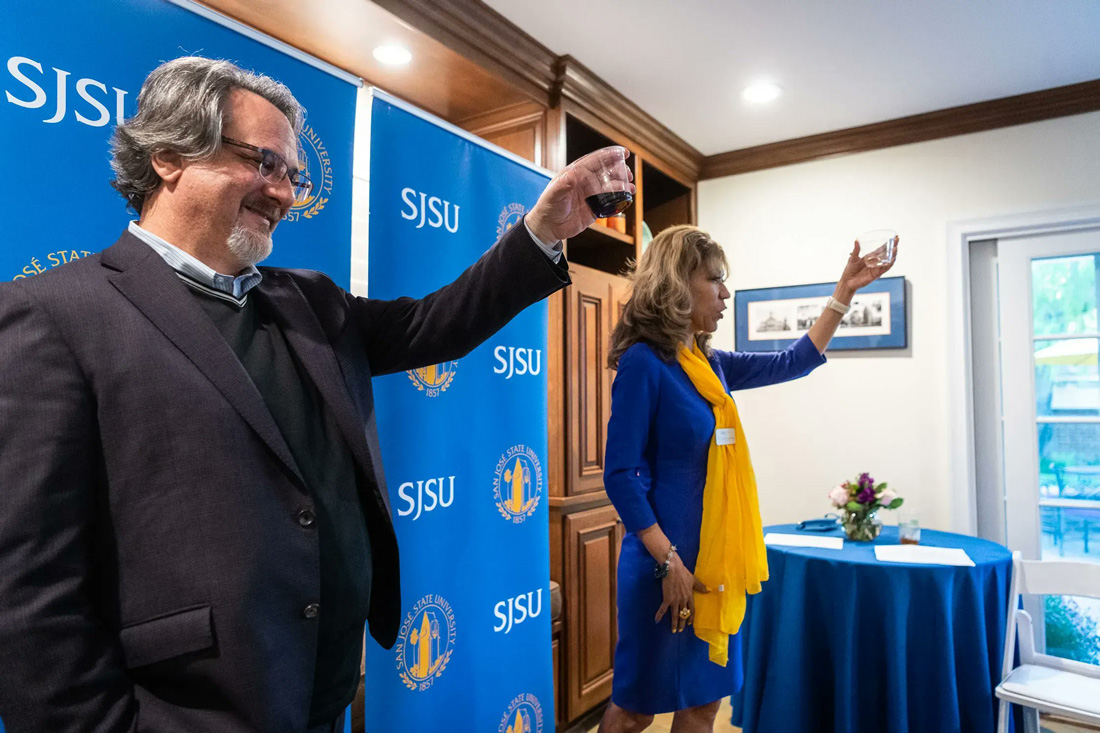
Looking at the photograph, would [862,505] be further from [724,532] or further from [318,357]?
[318,357]

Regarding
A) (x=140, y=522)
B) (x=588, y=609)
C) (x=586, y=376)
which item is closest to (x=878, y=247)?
(x=586, y=376)

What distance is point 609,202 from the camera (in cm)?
99

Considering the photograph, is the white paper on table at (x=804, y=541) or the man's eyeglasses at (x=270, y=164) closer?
the man's eyeglasses at (x=270, y=164)

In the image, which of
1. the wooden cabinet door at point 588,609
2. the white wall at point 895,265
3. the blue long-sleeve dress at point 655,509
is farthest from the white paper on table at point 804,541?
the white wall at point 895,265

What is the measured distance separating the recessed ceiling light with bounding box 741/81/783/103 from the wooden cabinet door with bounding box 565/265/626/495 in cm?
106

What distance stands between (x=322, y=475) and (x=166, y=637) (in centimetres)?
26

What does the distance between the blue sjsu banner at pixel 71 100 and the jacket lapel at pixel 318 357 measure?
14.0 inches

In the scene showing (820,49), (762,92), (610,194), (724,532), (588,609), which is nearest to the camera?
(610,194)

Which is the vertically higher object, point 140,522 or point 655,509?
point 140,522

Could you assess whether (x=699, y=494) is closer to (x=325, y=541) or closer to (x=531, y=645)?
→ (x=531, y=645)

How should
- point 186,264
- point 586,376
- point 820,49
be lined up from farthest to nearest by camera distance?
point 586,376 < point 820,49 < point 186,264

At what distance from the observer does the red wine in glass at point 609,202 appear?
986mm

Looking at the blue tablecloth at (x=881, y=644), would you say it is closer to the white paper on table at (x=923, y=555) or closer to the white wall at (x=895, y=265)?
the white paper on table at (x=923, y=555)

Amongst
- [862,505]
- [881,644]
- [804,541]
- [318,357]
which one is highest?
[318,357]
